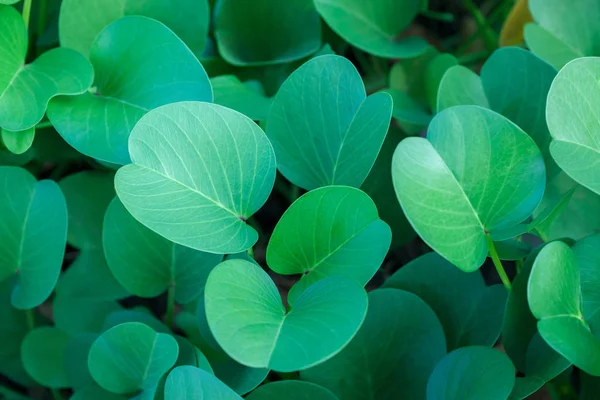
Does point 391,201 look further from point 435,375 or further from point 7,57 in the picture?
point 7,57

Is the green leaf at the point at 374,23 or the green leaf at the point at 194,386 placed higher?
the green leaf at the point at 374,23

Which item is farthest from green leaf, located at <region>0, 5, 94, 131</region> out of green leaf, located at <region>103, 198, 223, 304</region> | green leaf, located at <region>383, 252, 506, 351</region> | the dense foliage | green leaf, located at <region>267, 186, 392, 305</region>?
green leaf, located at <region>383, 252, 506, 351</region>

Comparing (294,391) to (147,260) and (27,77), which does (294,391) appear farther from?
(27,77)

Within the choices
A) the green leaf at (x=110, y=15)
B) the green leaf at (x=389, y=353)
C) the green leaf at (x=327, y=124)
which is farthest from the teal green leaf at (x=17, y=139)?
the green leaf at (x=389, y=353)

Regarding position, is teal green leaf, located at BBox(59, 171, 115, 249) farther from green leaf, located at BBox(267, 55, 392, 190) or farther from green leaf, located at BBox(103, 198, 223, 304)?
green leaf, located at BBox(267, 55, 392, 190)

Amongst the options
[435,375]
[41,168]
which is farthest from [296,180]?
[41,168]

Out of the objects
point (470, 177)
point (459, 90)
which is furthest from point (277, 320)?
point (459, 90)

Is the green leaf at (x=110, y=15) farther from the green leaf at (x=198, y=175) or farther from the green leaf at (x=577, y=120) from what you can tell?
the green leaf at (x=577, y=120)
